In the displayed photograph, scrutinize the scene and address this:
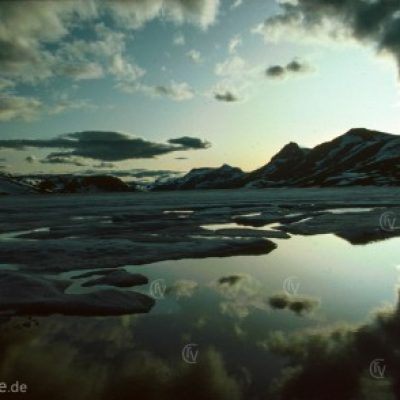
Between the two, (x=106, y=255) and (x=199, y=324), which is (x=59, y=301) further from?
(x=106, y=255)

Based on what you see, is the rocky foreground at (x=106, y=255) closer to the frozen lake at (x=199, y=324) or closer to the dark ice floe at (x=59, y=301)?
the dark ice floe at (x=59, y=301)

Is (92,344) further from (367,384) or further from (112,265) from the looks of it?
(112,265)

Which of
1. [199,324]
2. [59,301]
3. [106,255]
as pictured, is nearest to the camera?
[199,324]

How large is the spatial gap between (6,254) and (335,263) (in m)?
19.8

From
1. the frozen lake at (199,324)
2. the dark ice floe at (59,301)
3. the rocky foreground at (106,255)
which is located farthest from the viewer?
the rocky foreground at (106,255)

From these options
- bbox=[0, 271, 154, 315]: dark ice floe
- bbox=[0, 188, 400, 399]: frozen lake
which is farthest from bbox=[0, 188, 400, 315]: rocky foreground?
bbox=[0, 188, 400, 399]: frozen lake

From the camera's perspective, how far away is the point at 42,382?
9.11 metres

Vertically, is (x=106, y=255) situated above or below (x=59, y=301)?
below

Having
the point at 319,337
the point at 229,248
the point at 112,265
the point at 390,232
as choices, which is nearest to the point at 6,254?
the point at 112,265

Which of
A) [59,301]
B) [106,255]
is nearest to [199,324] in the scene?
[59,301]

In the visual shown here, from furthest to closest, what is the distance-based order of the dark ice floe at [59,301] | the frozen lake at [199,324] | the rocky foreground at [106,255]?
1. the rocky foreground at [106,255]
2. the dark ice floe at [59,301]
3. the frozen lake at [199,324]

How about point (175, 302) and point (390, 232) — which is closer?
point (175, 302)

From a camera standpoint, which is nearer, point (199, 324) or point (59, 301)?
point (199, 324)

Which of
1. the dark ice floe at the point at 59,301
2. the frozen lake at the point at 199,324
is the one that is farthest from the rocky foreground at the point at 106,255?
the frozen lake at the point at 199,324
